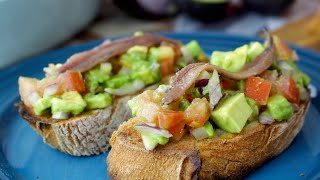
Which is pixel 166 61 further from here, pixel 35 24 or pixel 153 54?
pixel 35 24

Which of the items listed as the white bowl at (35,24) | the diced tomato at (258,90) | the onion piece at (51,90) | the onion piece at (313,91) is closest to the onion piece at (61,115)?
the onion piece at (51,90)

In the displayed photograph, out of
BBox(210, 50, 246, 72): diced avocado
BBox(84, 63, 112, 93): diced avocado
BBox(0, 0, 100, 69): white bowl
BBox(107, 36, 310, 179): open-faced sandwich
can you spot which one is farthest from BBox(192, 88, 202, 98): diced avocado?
BBox(0, 0, 100, 69): white bowl

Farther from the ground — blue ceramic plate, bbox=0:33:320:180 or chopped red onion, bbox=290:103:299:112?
chopped red onion, bbox=290:103:299:112

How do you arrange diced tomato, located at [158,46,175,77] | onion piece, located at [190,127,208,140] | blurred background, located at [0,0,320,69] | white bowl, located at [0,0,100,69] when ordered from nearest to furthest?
onion piece, located at [190,127,208,140]
diced tomato, located at [158,46,175,77]
white bowl, located at [0,0,100,69]
blurred background, located at [0,0,320,69]

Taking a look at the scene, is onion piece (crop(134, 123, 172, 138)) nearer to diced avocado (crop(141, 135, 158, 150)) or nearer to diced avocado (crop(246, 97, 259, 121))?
diced avocado (crop(141, 135, 158, 150))

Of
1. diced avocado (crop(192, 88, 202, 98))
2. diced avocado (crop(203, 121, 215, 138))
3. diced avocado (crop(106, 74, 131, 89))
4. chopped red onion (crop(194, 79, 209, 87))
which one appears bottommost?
diced avocado (crop(106, 74, 131, 89))

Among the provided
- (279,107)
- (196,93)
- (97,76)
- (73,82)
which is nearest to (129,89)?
(97,76)

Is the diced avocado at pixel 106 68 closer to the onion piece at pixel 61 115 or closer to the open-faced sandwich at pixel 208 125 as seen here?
the onion piece at pixel 61 115
